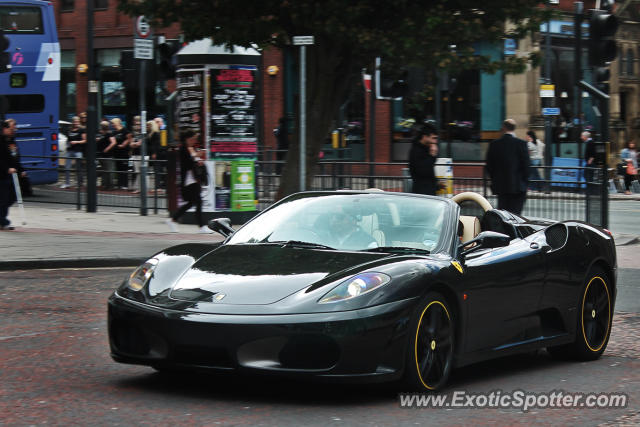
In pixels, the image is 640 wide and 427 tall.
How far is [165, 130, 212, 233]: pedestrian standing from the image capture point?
17234 millimetres

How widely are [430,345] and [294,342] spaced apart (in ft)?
2.82

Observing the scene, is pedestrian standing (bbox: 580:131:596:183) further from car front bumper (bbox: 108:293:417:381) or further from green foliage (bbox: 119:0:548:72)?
car front bumper (bbox: 108:293:417:381)

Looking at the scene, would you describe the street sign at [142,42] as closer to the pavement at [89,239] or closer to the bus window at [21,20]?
the pavement at [89,239]

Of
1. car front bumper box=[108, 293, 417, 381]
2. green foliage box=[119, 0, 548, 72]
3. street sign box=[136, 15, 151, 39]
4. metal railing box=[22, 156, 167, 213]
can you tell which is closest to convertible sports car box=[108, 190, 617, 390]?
car front bumper box=[108, 293, 417, 381]

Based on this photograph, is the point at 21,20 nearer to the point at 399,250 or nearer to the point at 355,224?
the point at 355,224

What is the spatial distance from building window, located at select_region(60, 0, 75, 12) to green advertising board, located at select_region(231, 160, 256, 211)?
2764 cm

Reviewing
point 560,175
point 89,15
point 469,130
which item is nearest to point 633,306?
point 560,175

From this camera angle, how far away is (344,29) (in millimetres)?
16812

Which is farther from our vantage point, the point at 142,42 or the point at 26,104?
the point at 26,104

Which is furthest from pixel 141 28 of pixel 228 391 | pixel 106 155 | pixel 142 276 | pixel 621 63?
pixel 621 63

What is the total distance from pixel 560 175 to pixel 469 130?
18.8m

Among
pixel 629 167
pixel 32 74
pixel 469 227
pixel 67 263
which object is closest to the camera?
pixel 469 227

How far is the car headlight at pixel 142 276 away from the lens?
6.28 meters

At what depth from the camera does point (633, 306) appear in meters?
10.7
